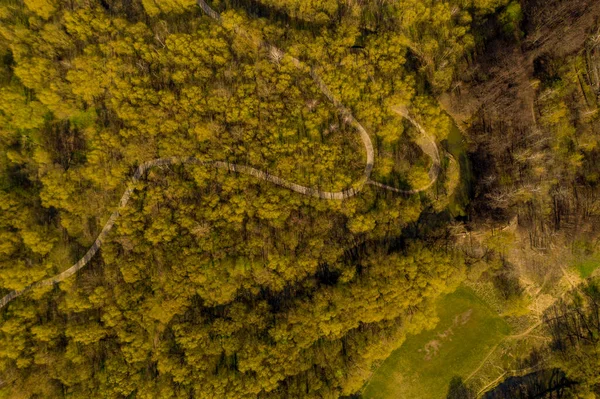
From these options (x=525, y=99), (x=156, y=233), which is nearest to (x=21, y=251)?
(x=156, y=233)

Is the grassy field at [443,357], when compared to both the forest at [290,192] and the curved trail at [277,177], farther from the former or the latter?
the curved trail at [277,177]

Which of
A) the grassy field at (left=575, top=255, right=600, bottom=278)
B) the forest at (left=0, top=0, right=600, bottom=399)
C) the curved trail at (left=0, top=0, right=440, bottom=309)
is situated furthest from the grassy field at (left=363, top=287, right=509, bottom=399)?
the curved trail at (left=0, top=0, right=440, bottom=309)

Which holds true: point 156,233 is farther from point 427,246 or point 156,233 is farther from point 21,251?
point 427,246

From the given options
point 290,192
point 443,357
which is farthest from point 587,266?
point 290,192

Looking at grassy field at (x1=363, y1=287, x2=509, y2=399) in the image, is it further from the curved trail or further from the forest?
the curved trail

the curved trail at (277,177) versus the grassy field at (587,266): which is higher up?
the curved trail at (277,177)

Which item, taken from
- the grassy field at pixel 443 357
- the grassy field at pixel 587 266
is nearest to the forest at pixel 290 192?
the grassy field at pixel 587 266
